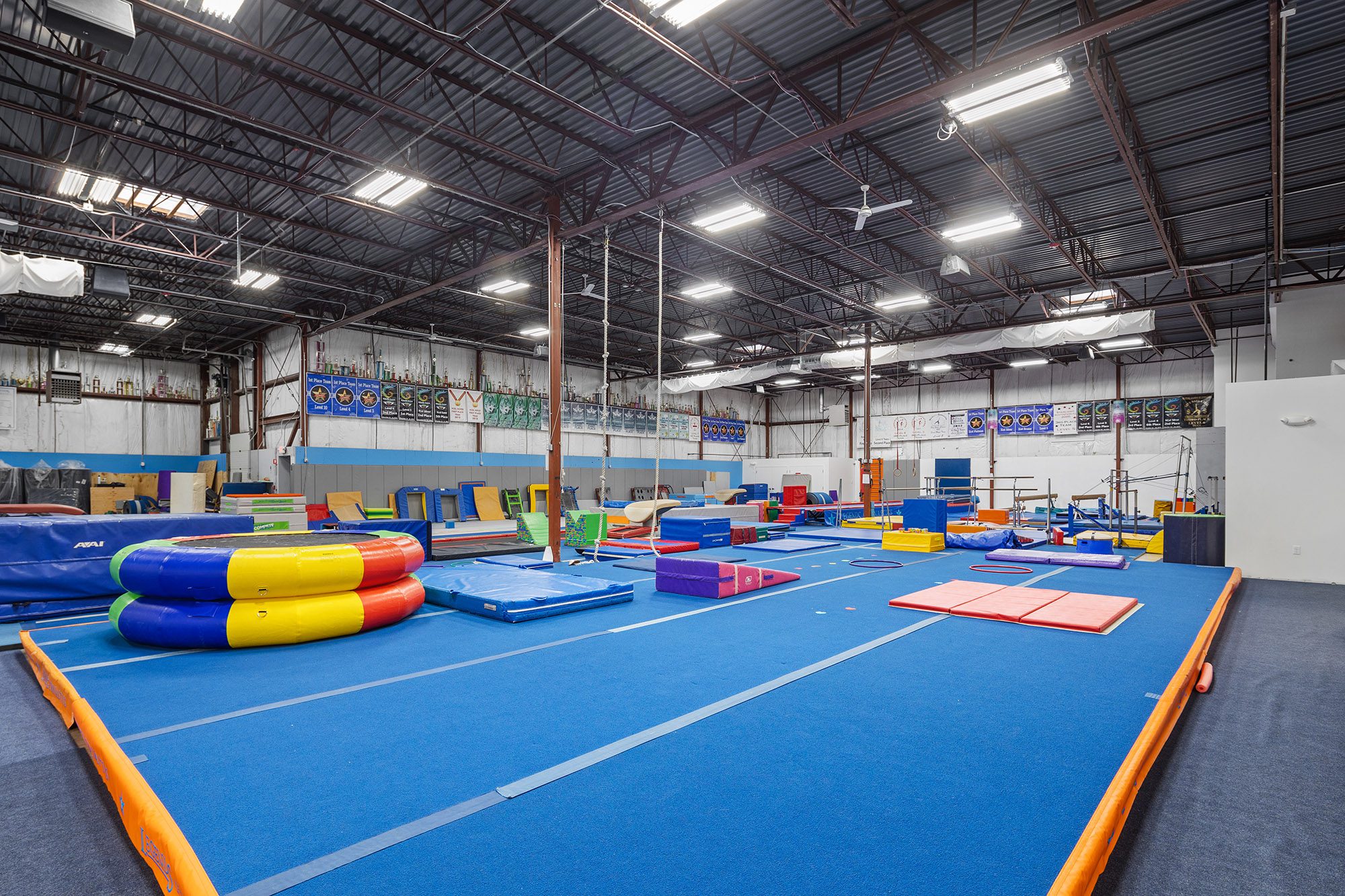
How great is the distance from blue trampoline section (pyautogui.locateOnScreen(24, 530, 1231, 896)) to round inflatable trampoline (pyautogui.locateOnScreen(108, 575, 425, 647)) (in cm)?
12

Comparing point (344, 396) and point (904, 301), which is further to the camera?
point (344, 396)

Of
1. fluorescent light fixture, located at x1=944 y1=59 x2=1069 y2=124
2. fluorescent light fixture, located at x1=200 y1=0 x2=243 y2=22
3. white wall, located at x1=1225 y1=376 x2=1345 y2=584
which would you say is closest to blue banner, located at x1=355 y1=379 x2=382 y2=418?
fluorescent light fixture, located at x1=200 y1=0 x2=243 y2=22

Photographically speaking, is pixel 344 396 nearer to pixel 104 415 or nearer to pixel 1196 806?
pixel 104 415

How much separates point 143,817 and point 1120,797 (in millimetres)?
3345

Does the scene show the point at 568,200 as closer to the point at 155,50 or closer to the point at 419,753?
the point at 155,50

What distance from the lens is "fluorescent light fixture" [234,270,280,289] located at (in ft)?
38.9

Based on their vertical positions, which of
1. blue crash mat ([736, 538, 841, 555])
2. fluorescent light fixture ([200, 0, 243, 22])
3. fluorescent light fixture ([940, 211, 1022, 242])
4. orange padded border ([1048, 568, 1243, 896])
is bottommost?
blue crash mat ([736, 538, 841, 555])

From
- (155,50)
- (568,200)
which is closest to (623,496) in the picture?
(568,200)

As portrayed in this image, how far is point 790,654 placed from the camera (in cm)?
470

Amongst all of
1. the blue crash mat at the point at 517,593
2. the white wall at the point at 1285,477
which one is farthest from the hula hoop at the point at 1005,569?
the blue crash mat at the point at 517,593

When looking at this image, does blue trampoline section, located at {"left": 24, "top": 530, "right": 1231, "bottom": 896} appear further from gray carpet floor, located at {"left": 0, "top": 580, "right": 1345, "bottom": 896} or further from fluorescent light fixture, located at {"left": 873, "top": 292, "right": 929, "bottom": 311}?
fluorescent light fixture, located at {"left": 873, "top": 292, "right": 929, "bottom": 311}

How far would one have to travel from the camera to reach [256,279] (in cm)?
1220

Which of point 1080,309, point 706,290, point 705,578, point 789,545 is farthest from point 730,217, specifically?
point 1080,309

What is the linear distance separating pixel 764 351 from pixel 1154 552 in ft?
42.5
